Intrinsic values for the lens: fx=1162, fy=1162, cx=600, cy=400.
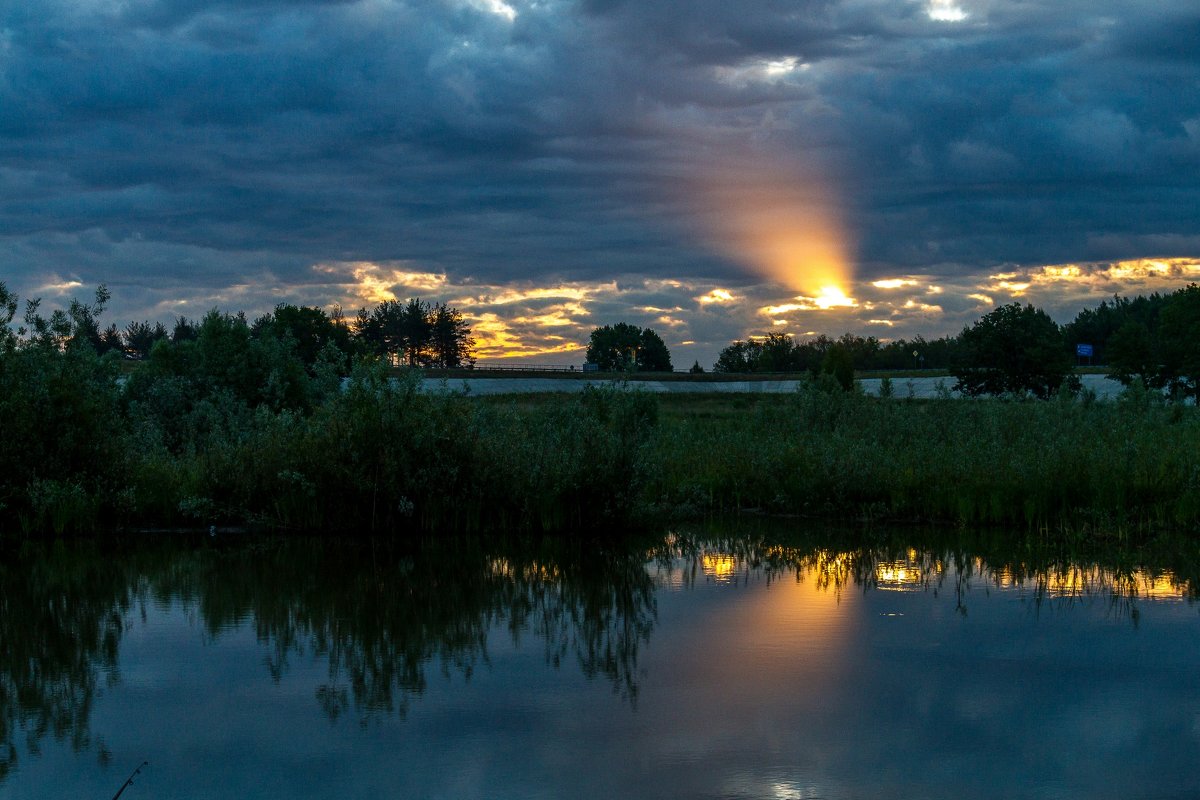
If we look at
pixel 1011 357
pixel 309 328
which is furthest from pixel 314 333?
pixel 1011 357

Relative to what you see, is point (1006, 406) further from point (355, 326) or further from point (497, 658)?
point (355, 326)

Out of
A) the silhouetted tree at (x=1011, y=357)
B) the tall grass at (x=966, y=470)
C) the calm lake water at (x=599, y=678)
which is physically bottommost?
the calm lake water at (x=599, y=678)

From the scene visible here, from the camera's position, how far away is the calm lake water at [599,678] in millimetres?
6855

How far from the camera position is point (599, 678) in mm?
9078

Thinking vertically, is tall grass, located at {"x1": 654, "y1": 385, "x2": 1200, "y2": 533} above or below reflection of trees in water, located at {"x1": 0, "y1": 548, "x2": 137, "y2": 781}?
above

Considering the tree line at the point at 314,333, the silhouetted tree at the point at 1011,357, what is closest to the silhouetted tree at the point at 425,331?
the tree line at the point at 314,333

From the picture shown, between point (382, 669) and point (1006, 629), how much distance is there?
5.63m

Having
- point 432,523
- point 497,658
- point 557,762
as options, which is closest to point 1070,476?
point 432,523

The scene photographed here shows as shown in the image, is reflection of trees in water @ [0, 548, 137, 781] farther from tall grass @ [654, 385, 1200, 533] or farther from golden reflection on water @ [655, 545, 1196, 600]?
tall grass @ [654, 385, 1200, 533]

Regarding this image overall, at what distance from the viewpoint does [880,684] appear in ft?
28.8

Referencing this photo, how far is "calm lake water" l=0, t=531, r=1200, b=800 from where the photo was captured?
6.86m

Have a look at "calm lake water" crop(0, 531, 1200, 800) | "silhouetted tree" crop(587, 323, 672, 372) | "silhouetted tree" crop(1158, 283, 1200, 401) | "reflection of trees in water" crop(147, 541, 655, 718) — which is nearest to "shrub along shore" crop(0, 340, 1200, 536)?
"reflection of trees in water" crop(147, 541, 655, 718)

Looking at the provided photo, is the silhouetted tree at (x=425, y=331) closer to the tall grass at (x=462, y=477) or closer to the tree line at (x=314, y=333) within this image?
the tree line at (x=314, y=333)

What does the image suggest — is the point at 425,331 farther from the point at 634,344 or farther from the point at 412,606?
the point at 412,606
